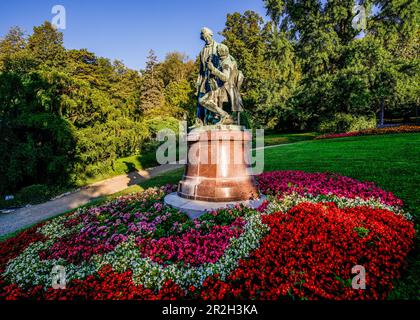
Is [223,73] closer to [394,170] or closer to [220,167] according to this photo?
[220,167]

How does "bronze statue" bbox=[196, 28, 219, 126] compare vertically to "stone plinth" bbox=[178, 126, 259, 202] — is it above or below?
above

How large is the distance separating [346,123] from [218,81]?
62.7 feet

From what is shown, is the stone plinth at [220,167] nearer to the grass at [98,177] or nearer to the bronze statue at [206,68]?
the bronze statue at [206,68]

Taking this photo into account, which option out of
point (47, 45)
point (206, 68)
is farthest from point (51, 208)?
point (47, 45)

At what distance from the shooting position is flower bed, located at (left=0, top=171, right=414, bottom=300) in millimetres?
2785

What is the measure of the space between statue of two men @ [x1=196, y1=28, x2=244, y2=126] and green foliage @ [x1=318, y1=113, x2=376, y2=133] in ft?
61.0

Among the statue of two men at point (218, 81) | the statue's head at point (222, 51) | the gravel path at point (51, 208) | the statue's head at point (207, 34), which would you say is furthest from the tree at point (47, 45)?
the statue's head at point (222, 51)

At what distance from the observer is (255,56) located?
35531 millimetres

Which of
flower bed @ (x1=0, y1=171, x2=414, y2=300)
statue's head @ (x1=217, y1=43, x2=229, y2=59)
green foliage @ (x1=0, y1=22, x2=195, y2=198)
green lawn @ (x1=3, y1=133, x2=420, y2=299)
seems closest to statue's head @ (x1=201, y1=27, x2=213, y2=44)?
statue's head @ (x1=217, y1=43, x2=229, y2=59)

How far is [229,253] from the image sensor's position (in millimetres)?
3535

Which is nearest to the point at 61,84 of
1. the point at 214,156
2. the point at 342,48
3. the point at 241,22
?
the point at 214,156

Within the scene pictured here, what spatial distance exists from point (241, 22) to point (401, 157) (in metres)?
35.0

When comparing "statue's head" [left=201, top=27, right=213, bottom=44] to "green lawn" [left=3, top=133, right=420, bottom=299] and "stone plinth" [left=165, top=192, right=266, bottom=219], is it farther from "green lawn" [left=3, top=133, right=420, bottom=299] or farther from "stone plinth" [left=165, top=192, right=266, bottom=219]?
"green lawn" [left=3, top=133, right=420, bottom=299]
